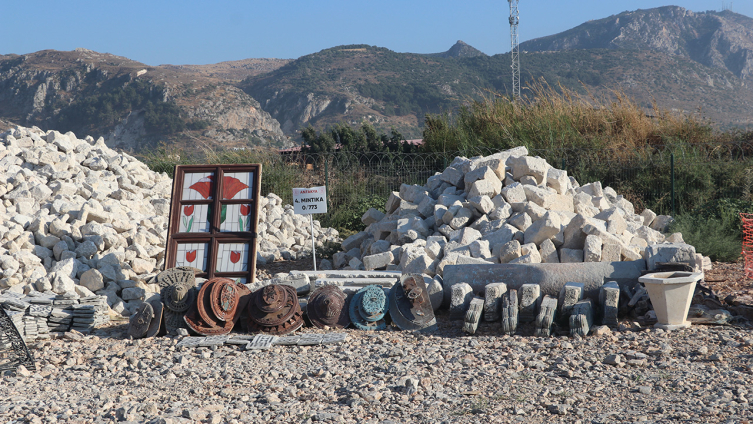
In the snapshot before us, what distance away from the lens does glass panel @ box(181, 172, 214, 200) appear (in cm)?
778

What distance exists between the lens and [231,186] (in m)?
7.84

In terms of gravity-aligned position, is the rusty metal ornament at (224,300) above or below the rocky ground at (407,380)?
above

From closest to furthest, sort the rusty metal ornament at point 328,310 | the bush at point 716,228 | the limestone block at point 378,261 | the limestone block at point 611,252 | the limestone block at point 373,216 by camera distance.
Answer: the rusty metal ornament at point 328,310
the limestone block at point 611,252
the limestone block at point 378,261
the bush at point 716,228
the limestone block at point 373,216

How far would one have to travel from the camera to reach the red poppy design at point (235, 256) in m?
7.44

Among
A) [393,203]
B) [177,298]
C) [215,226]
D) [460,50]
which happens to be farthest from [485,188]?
[460,50]

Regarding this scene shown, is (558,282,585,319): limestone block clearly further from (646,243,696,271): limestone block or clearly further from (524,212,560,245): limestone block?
(524,212,560,245): limestone block

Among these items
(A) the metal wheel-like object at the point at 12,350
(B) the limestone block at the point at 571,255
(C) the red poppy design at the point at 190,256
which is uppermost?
(B) the limestone block at the point at 571,255

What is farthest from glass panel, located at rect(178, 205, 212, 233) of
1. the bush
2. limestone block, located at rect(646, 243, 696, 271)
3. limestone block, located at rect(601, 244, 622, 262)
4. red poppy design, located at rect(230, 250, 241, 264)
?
the bush

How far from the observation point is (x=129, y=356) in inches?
211

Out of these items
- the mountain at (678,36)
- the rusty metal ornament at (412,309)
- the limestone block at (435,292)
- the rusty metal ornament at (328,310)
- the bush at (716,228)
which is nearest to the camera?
the rusty metal ornament at (412,309)

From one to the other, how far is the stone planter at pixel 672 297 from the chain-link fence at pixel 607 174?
6564 millimetres

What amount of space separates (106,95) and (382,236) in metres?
59.6

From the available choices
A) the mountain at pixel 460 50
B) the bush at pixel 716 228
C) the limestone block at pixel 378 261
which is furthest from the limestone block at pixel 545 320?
the mountain at pixel 460 50

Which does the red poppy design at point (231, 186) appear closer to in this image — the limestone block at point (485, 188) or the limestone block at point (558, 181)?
the limestone block at point (485, 188)
